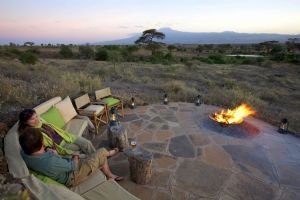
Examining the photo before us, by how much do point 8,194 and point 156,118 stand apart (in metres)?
4.44

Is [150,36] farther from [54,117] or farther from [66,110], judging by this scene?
[54,117]

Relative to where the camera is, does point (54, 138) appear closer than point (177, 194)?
No

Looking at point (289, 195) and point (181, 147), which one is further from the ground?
point (181, 147)

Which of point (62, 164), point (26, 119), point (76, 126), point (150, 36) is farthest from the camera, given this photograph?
point (150, 36)

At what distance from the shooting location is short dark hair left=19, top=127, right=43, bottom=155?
2.25 metres

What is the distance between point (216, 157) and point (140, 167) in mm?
1654

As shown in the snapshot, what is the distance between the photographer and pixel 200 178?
11.4 ft

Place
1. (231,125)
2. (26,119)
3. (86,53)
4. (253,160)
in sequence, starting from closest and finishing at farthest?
(26,119)
(253,160)
(231,125)
(86,53)

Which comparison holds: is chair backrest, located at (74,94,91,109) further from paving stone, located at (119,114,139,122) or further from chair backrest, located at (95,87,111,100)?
paving stone, located at (119,114,139,122)

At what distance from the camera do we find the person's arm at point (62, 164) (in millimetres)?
2484

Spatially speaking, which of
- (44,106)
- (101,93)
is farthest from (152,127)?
(44,106)

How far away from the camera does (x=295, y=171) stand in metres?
3.74

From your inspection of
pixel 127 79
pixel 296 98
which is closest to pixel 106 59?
pixel 127 79

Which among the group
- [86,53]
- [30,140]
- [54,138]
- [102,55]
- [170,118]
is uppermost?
[30,140]
